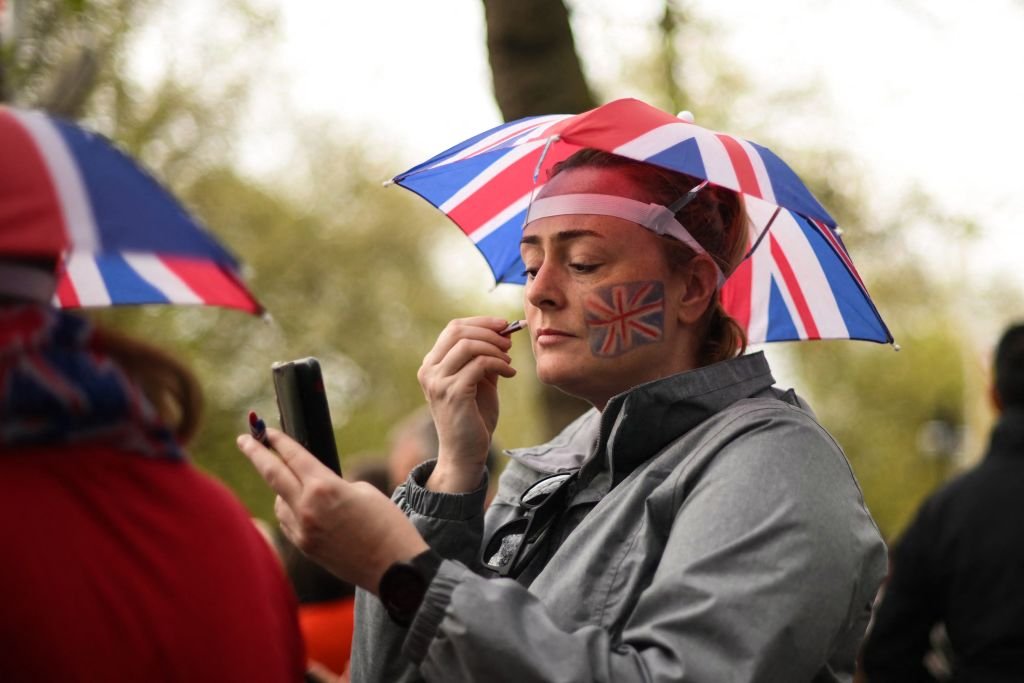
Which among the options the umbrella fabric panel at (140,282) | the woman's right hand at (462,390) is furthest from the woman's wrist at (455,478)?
the umbrella fabric panel at (140,282)

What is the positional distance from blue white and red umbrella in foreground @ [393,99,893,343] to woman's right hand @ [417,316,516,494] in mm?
428

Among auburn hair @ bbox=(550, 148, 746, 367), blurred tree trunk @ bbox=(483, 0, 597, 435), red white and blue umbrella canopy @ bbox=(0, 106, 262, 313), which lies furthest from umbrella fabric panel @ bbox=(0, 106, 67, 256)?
blurred tree trunk @ bbox=(483, 0, 597, 435)

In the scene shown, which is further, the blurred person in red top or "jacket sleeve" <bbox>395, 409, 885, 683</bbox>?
"jacket sleeve" <bbox>395, 409, 885, 683</bbox>

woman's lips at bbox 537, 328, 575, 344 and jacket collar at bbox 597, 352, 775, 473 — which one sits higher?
woman's lips at bbox 537, 328, 575, 344

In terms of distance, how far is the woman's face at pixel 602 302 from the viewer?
2865 millimetres

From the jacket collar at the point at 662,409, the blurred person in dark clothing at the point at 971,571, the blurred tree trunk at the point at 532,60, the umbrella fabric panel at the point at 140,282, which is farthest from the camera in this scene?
the blurred tree trunk at the point at 532,60

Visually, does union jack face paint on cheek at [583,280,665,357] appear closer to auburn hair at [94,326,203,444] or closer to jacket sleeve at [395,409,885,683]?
jacket sleeve at [395,409,885,683]

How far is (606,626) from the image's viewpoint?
243 cm

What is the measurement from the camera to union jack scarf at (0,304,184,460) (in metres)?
1.68

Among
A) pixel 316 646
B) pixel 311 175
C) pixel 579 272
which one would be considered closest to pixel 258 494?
pixel 311 175

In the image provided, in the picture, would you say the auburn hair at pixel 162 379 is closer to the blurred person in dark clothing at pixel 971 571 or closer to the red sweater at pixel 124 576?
the red sweater at pixel 124 576

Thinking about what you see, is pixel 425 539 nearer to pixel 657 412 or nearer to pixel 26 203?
pixel 657 412

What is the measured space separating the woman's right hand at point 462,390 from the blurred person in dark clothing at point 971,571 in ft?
7.27

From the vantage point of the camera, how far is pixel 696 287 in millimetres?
2994
